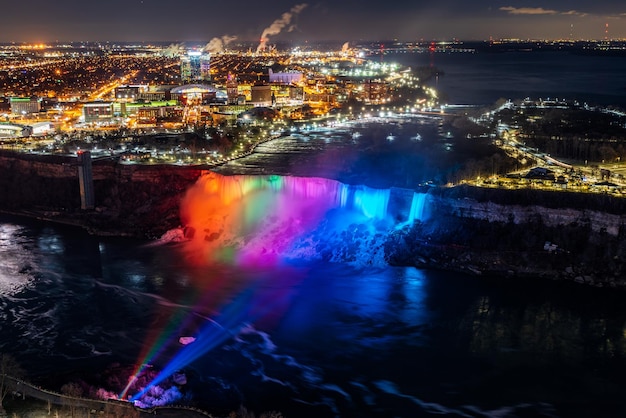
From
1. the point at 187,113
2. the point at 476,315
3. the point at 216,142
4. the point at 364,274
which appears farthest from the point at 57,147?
the point at 476,315

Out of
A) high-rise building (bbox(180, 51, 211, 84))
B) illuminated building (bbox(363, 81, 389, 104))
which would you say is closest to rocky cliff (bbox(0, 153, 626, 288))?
illuminated building (bbox(363, 81, 389, 104))

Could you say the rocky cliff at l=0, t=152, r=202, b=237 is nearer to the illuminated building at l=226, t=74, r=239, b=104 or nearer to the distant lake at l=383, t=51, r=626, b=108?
the illuminated building at l=226, t=74, r=239, b=104

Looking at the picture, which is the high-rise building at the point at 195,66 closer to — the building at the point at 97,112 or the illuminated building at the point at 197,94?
the illuminated building at the point at 197,94

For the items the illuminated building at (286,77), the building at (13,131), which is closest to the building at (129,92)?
the building at (13,131)

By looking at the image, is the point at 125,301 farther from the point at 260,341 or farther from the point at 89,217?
the point at 89,217

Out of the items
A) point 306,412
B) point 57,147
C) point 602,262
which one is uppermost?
point 57,147
